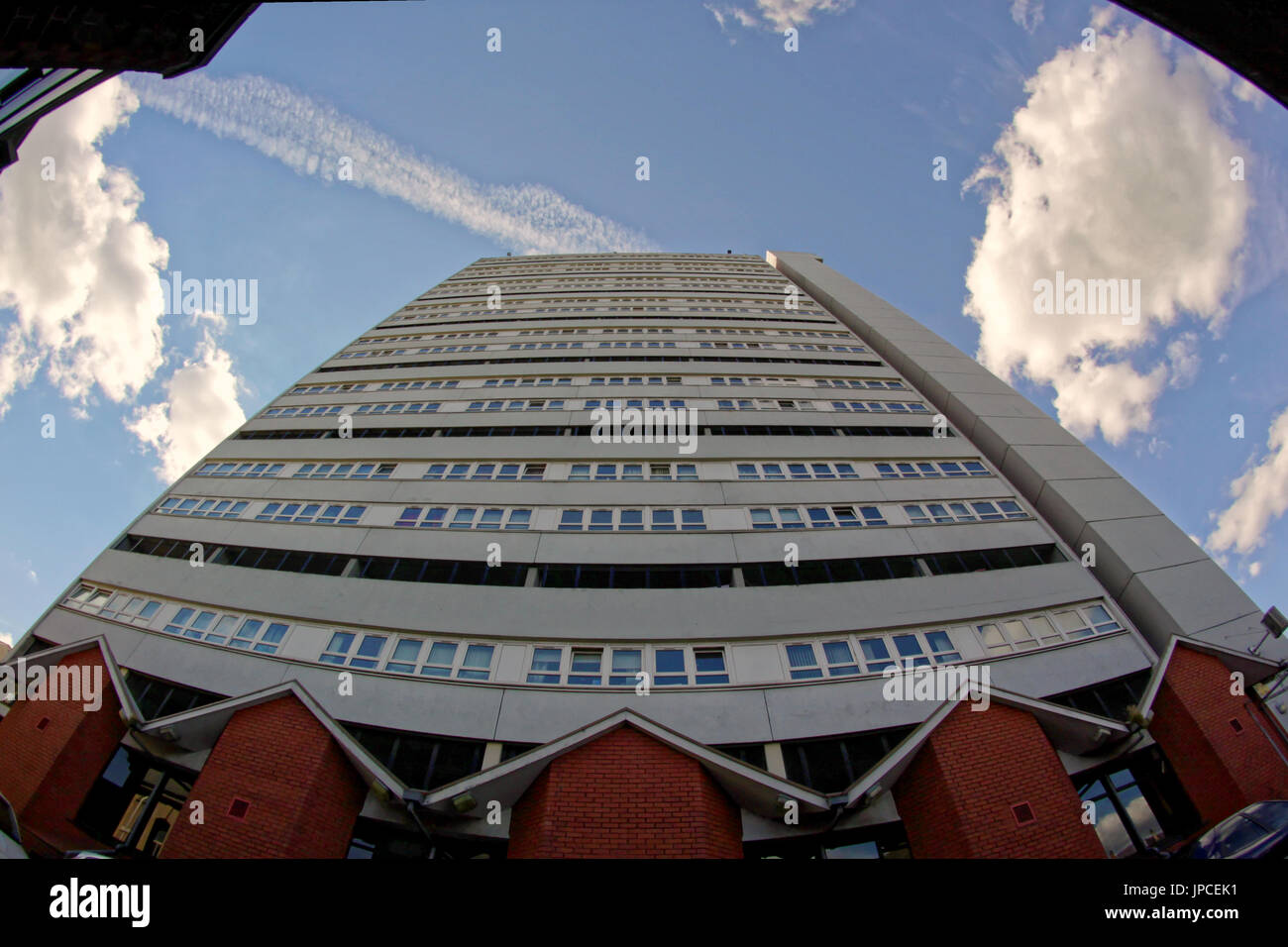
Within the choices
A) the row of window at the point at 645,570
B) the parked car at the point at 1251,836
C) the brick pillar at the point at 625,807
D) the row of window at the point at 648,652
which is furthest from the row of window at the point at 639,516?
the parked car at the point at 1251,836

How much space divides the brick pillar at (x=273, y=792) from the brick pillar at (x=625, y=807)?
10.8 ft

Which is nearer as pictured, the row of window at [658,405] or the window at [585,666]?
the window at [585,666]

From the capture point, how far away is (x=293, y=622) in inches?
522

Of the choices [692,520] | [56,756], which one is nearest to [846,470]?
[692,520]

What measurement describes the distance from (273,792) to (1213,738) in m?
18.4

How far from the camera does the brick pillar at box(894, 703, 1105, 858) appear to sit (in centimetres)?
827

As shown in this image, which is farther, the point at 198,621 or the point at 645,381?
the point at 645,381

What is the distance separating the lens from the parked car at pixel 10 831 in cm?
748

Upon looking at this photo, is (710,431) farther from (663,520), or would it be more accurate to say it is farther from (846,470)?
(663,520)

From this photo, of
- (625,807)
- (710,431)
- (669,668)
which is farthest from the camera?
(710,431)

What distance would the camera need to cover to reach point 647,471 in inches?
709

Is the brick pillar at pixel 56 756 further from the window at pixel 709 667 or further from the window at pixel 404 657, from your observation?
the window at pixel 709 667

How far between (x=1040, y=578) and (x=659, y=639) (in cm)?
1141
